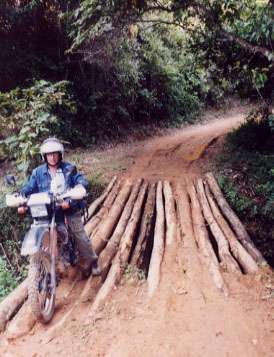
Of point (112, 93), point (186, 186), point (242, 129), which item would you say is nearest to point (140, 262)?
point (186, 186)

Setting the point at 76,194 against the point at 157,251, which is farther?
the point at 157,251

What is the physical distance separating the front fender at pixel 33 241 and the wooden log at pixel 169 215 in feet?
7.48

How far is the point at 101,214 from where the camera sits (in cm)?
→ 558

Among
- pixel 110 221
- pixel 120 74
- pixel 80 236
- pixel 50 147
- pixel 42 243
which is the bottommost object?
pixel 110 221

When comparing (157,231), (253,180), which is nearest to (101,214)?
(157,231)

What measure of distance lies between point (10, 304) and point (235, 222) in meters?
4.10

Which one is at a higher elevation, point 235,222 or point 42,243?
point 42,243

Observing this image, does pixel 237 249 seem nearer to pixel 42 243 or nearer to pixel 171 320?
pixel 171 320

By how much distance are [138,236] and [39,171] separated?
2.40 meters

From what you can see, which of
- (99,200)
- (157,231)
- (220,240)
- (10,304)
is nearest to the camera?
(10,304)

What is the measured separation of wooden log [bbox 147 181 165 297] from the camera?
3.58m

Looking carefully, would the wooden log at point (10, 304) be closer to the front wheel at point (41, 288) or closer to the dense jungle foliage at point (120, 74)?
the front wheel at point (41, 288)

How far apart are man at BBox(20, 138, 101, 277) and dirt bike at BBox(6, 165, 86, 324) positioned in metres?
0.20

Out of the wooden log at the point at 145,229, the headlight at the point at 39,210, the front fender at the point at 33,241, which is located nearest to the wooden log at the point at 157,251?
the wooden log at the point at 145,229
